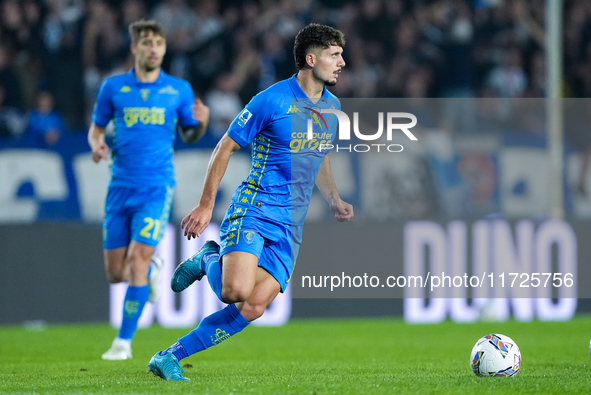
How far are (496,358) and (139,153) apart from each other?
3.46m

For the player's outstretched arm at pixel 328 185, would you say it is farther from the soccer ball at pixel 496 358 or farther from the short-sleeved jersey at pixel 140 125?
the short-sleeved jersey at pixel 140 125

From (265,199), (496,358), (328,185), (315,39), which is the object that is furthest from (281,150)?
(496,358)

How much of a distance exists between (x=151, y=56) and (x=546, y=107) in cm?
572

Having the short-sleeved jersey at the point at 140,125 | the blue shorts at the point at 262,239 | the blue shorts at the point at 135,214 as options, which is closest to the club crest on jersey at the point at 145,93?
the short-sleeved jersey at the point at 140,125

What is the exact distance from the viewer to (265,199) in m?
5.41

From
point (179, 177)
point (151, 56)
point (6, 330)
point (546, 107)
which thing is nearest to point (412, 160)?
point (546, 107)

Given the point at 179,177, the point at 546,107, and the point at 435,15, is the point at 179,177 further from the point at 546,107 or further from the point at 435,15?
the point at 435,15

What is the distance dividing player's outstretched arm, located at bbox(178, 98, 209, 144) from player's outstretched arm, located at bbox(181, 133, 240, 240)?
212 centimetres

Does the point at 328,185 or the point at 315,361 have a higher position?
the point at 328,185

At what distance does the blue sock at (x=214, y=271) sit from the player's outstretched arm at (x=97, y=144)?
2.09 metres

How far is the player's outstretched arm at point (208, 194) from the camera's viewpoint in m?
4.97

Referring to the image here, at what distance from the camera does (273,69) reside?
12.8 meters

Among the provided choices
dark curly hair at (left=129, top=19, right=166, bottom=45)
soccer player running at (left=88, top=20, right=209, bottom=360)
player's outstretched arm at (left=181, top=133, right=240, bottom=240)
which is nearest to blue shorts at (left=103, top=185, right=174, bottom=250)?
soccer player running at (left=88, top=20, right=209, bottom=360)

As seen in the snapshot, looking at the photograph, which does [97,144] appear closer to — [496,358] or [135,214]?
[135,214]
